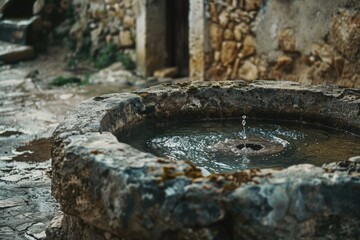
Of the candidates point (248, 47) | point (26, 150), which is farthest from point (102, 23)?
point (26, 150)

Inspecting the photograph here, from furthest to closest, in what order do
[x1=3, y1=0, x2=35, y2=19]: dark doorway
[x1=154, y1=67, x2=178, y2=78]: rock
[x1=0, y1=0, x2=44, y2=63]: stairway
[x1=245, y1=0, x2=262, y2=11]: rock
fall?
[x1=3, y1=0, x2=35, y2=19]: dark doorway
[x1=0, y1=0, x2=44, y2=63]: stairway
[x1=154, y1=67, x2=178, y2=78]: rock
[x1=245, y1=0, x2=262, y2=11]: rock

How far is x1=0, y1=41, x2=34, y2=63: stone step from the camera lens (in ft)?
25.5

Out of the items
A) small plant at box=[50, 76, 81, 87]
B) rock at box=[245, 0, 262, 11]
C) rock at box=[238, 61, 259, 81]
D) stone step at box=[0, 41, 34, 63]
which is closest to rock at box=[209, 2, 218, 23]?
rock at box=[245, 0, 262, 11]

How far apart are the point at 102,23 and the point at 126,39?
0.60m

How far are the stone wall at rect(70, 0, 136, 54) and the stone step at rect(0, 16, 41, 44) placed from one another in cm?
54

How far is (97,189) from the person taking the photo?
2.12m

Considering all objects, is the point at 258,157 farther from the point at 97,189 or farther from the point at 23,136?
the point at 23,136

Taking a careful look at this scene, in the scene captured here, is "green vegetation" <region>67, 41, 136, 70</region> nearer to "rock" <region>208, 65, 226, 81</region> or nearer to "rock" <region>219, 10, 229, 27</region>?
"rock" <region>208, 65, 226, 81</region>

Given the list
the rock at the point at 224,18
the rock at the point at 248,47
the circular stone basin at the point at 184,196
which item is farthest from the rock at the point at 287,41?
the circular stone basin at the point at 184,196

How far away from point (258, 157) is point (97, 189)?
0.97m

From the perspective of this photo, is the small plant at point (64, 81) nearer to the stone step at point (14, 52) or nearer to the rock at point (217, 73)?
Result: the stone step at point (14, 52)

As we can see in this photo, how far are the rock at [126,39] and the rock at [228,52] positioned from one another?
1.86 meters

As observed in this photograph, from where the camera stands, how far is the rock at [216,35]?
593 centimetres

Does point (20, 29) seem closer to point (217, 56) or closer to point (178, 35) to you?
point (178, 35)
